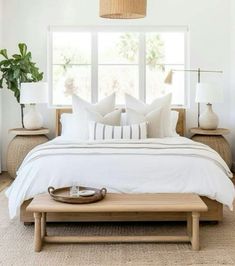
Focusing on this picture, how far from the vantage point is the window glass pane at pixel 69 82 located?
6.20 metres

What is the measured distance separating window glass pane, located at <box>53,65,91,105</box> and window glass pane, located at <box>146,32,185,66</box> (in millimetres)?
929

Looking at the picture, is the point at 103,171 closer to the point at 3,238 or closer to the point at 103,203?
the point at 103,203

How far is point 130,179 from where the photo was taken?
3502mm

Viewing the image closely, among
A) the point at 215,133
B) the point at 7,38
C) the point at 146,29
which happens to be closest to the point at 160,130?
the point at 215,133

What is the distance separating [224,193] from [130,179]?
0.78 meters

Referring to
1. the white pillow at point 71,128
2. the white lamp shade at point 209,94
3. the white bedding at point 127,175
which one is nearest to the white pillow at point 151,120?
the white pillow at point 71,128

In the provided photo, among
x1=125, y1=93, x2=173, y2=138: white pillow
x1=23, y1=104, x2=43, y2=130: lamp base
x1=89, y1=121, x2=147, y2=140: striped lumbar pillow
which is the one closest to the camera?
x1=89, y1=121, x2=147, y2=140: striped lumbar pillow

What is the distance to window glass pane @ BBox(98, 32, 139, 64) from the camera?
20.2ft

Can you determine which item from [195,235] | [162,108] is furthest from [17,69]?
[195,235]

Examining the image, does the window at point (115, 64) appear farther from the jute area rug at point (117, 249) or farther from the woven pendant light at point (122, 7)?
the jute area rug at point (117, 249)

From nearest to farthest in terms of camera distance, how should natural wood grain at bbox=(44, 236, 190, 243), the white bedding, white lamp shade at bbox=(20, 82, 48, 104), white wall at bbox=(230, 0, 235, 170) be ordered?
1. natural wood grain at bbox=(44, 236, 190, 243)
2. the white bedding
3. white lamp shade at bbox=(20, 82, 48, 104)
4. white wall at bbox=(230, 0, 235, 170)

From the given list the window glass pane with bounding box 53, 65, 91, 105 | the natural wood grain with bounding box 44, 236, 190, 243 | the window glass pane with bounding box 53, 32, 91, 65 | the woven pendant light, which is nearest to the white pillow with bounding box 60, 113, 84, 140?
the window glass pane with bounding box 53, 65, 91, 105

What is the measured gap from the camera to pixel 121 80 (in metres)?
6.21

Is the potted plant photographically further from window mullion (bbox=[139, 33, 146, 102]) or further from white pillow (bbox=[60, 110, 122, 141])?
window mullion (bbox=[139, 33, 146, 102])
